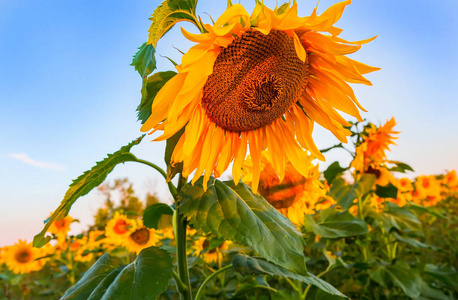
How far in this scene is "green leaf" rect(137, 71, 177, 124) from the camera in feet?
4.19

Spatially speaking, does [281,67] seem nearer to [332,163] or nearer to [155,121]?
[155,121]

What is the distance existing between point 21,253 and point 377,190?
4556 millimetres

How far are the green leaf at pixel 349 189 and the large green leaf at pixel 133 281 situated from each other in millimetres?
1827

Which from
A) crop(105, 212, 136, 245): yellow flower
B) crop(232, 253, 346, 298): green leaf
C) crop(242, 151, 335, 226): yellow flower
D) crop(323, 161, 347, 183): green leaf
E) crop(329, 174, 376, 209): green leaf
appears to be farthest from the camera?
crop(105, 212, 136, 245): yellow flower

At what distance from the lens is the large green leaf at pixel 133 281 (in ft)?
A: 3.81

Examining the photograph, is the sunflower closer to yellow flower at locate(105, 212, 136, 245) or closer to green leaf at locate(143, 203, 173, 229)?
green leaf at locate(143, 203, 173, 229)

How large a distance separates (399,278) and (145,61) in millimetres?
2454

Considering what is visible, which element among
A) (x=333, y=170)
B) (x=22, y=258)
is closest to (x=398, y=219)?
(x=333, y=170)

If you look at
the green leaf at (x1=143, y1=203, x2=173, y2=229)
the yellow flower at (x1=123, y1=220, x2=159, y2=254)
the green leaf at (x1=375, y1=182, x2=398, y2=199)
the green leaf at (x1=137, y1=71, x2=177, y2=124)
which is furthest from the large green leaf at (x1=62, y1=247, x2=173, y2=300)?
the yellow flower at (x1=123, y1=220, x2=159, y2=254)

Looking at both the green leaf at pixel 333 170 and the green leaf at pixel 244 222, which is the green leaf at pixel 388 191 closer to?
the green leaf at pixel 333 170

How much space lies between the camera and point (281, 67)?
1.39m

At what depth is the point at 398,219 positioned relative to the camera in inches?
121

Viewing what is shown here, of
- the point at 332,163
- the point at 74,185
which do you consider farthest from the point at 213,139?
the point at 332,163

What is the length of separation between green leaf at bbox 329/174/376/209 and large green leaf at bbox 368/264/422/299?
1.73 feet
